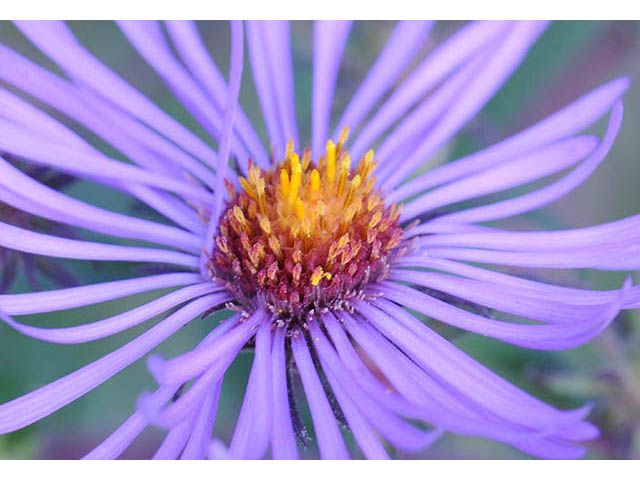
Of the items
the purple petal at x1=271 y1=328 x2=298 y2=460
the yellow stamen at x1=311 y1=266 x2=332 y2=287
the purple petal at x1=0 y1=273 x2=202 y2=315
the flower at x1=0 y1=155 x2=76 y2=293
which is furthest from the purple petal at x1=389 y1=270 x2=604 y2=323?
the flower at x1=0 y1=155 x2=76 y2=293

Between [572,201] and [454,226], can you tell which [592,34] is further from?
[454,226]

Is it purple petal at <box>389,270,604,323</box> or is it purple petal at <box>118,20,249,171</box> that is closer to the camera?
purple petal at <box>389,270,604,323</box>

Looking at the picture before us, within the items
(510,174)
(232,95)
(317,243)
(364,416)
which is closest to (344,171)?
(317,243)

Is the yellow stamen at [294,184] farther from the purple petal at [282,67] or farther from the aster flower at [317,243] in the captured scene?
the purple petal at [282,67]

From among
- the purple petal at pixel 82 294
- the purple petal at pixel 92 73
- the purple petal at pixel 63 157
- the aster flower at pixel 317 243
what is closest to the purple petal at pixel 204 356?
the aster flower at pixel 317 243

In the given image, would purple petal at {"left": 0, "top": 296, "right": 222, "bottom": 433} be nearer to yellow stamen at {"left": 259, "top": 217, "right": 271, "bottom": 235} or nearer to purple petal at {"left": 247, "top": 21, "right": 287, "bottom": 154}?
yellow stamen at {"left": 259, "top": 217, "right": 271, "bottom": 235}

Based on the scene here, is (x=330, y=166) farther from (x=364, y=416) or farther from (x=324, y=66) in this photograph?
(x=364, y=416)

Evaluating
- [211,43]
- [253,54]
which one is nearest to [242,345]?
[253,54]
